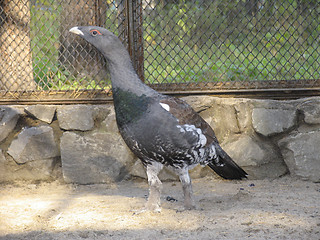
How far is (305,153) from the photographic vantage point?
458cm

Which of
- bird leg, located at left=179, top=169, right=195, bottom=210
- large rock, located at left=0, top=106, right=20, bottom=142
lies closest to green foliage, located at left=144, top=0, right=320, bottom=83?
bird leg, located at left=179, top=169, right=195, bottom=210

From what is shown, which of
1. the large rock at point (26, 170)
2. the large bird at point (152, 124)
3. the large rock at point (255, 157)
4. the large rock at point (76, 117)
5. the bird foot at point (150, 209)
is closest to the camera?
the large bird at point (152, 124)

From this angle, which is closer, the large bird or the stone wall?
the large bird

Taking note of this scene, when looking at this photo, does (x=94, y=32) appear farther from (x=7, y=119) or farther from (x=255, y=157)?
(x=255, y=157)

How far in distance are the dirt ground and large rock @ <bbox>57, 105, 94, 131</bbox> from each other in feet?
2.19

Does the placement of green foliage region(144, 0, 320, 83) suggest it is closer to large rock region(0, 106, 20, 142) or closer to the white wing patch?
the white wing patch

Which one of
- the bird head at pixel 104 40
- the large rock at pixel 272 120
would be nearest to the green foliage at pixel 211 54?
the large rock at pixel 272 120

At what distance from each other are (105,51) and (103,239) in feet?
5.12

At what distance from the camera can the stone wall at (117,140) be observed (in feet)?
15.1

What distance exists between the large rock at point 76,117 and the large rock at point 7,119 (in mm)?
533

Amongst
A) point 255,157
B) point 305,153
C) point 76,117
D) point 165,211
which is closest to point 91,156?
point 76,117

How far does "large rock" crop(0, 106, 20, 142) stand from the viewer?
4875 mm

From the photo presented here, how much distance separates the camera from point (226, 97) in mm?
4848

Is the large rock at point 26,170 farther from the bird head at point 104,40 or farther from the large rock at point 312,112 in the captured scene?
the large rock at point 312,112
